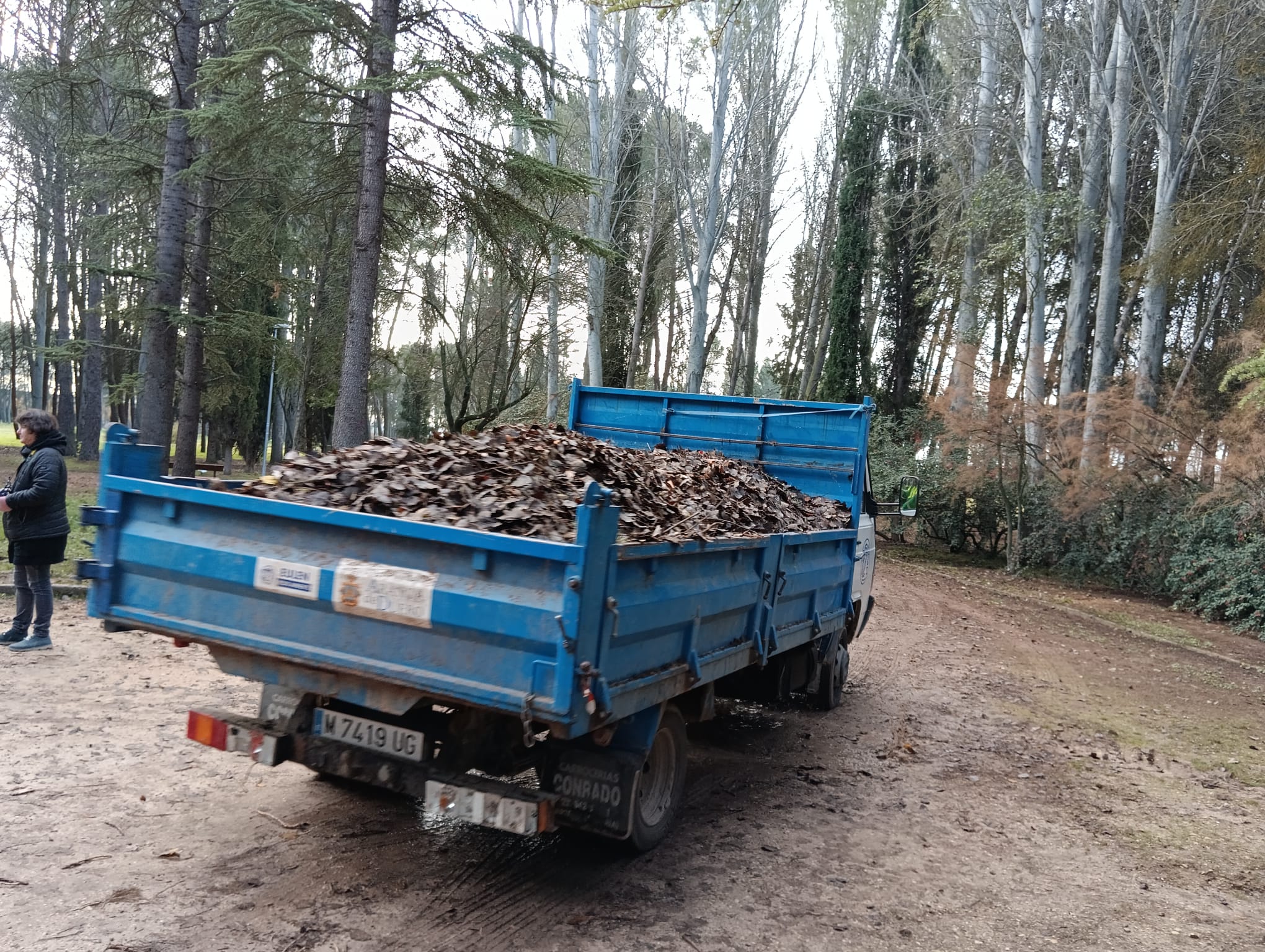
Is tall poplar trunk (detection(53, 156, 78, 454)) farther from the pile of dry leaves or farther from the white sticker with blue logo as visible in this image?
the white sticker with blue logo

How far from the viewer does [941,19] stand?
25.7m

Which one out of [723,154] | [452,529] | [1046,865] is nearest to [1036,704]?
[1046,865]

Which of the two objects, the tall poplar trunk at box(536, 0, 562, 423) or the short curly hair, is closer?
the short curly hair

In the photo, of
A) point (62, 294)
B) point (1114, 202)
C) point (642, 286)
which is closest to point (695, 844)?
point (1114, 202)

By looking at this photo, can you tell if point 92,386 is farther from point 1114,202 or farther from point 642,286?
point 1114,202

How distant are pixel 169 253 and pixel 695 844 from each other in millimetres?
10985

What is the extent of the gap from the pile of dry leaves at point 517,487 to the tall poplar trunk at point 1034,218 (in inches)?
625

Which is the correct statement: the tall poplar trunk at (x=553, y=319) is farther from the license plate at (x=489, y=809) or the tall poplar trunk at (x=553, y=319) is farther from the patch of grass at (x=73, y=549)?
the license plate at (x=489, y=809)

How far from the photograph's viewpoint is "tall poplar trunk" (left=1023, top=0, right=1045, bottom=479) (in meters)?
20.0

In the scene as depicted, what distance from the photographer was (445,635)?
3.64 m

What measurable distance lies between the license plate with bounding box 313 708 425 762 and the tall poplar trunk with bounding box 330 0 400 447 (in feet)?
23.2

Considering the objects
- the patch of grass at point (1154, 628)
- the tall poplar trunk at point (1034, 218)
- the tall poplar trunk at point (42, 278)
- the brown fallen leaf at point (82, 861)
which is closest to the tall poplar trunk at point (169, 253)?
the brown fallen leaf at point (82, 861)

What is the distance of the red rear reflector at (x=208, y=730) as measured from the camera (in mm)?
4238

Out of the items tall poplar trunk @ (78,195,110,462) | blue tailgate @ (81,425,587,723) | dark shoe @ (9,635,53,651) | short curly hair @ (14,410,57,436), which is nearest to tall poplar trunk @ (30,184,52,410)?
tall poplar trunk @ (78,195,110,462)
